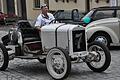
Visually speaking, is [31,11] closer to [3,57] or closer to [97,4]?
[97,4]

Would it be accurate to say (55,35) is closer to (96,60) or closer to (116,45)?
(96,60)

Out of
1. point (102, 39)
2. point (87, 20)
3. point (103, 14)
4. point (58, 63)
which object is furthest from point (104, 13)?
point (58, 63)

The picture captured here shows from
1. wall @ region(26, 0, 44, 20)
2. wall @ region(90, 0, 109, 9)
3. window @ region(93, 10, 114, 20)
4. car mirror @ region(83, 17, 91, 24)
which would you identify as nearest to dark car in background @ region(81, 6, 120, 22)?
window @ region(93, 10, 114, 20)

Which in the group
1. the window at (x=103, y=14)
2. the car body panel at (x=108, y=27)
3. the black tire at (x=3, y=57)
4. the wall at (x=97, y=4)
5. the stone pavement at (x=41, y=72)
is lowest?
the stone pavement at (x=41, y=72)

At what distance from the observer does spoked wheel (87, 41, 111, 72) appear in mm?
8867

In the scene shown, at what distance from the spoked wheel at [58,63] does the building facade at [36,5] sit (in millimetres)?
16571

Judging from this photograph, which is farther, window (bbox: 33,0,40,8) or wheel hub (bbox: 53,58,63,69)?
window (bbox: 33,0,40,8)

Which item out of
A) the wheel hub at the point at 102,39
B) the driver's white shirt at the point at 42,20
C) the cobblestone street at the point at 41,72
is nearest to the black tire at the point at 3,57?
the cobblestone street at the point at 41,72

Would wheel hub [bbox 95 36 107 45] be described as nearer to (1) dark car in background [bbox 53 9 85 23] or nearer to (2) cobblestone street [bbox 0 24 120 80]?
(1) dark car in background [bbox 53 9 85 23]

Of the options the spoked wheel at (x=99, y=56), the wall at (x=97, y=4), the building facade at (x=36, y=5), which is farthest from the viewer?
the building facade at (x=36, y=5)

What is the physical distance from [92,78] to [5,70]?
251cm

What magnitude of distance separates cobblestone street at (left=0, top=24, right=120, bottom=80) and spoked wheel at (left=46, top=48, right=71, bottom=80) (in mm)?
269

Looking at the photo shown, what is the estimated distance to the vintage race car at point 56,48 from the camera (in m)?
8.41

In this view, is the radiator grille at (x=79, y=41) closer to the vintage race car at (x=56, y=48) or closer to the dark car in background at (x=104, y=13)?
the vintage race car at (x=56, y=48)
